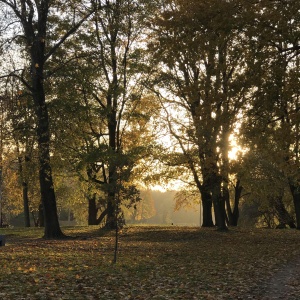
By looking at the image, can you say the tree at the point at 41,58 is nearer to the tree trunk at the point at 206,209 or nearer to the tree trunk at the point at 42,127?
the tree trunk at the point at 42,127

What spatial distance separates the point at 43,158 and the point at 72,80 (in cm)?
429

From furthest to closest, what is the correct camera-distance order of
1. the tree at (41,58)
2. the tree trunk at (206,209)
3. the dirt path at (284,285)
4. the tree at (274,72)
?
the tree trunk at (206,209), the tree at (41,58), the tree at (274,72), the dirt path at (284,285)

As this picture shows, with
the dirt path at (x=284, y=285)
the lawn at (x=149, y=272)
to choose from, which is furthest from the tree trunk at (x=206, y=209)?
the dirt path at (x=284, y=285)

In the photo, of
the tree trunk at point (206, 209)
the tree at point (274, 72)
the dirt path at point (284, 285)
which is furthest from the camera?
the tree trunk at point (206, 209)

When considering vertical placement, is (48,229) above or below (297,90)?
below

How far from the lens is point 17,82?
65.9 feet

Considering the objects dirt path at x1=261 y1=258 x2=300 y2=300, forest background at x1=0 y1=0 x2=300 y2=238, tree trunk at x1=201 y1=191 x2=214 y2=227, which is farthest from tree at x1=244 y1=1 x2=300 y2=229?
tree trunk at x1=201 y1=191 x2=214 y2=227

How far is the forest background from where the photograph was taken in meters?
14.4

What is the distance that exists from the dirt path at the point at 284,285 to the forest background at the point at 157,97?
4.47m

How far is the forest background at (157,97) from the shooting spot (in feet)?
47.3

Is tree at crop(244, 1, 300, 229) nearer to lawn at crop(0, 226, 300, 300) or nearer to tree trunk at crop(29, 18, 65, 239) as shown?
lawn at crop(0, 226, 300, 300)

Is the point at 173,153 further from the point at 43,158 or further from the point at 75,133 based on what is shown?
the point at 43,158

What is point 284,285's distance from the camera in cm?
1027

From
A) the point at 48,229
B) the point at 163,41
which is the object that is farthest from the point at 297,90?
the point at 48,229
